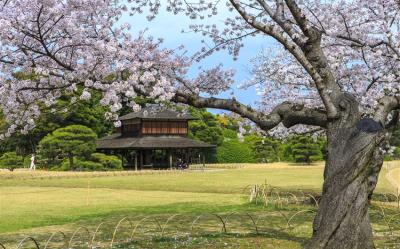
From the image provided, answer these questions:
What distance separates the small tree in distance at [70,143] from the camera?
139 feet

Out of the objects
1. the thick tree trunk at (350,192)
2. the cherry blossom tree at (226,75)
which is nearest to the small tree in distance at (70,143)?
the cherry blossom tree at (226,75)

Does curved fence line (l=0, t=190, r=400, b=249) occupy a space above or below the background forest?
below

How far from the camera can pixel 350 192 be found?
7469mm

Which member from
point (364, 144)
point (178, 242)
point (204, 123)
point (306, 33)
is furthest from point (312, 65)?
point (204, 123)

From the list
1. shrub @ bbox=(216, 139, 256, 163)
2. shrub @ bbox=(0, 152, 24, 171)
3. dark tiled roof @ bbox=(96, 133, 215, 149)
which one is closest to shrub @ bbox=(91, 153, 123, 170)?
dark tiled roof @ bbox=(96, 133, 215, 149)

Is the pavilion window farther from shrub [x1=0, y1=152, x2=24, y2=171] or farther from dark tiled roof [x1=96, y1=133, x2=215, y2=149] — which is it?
shrub [x1=0, y1=152, x2=24, y2=171]

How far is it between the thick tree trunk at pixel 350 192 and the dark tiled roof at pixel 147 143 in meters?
38.3

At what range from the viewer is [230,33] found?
10.2 metres

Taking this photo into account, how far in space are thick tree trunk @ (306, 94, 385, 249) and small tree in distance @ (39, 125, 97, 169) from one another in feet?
121

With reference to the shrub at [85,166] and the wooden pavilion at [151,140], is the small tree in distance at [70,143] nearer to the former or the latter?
the shrub at [85,166]

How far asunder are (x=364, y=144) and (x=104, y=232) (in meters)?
6.52

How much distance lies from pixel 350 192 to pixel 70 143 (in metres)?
37.1

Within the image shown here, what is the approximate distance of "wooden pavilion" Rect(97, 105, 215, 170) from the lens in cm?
4691

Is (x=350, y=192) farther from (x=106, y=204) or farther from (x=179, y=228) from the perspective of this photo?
(x=106, y=204)
